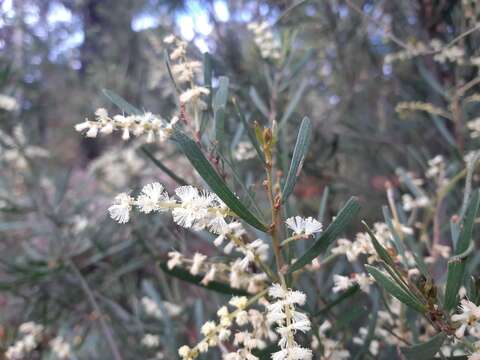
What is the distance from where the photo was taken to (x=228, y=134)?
1405 millimetres

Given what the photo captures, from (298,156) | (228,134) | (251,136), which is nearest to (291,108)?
(228,134)

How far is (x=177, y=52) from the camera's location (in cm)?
93

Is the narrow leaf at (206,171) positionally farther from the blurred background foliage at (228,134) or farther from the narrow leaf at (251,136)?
the blurred background foliage at (228,134)

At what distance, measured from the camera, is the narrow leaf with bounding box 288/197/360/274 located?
67 centimetres

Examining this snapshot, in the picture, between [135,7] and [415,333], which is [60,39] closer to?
[135,7]

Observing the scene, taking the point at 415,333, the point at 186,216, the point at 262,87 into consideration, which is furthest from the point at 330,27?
the point at 186,216

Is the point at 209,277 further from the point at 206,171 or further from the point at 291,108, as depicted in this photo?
the point at 291,108

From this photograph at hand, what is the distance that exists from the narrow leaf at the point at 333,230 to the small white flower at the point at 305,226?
28 millimetres

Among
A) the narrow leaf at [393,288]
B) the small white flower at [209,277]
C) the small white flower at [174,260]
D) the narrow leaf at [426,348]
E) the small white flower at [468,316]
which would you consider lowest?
→ the narrow leaf at [426,348]

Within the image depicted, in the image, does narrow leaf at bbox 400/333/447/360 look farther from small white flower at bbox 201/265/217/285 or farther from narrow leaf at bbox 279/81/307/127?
narrow leaf at bbox 279/81/307/127

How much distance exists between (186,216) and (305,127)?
0.71 ft

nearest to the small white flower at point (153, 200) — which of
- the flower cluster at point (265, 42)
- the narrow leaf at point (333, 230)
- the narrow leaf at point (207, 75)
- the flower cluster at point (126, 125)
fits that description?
the flower cluster at point (126, 125)

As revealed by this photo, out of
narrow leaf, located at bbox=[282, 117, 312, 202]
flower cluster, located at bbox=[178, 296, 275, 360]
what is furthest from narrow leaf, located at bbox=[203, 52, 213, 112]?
flower cluster, located at bbox=[178, 296, 275, 360]

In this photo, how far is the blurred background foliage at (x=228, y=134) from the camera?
1.57 metres
